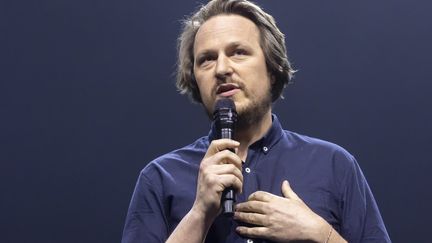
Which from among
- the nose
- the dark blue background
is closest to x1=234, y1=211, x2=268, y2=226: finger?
the nose

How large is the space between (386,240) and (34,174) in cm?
138

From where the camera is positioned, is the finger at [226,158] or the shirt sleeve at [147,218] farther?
the shirt sleeve at [147,218]

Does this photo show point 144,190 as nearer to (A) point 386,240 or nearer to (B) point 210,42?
(B) point 210,42

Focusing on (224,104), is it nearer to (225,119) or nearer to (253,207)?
(225,119)

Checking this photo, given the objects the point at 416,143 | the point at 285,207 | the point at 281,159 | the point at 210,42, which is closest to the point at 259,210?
the point at 285,207

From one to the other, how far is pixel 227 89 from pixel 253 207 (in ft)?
1.12

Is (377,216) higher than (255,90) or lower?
lower

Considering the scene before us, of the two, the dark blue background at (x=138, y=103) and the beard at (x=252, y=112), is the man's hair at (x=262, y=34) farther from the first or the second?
the dark blue background at (x=138, y=103)

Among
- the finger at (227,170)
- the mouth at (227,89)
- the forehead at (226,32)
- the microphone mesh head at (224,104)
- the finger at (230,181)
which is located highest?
the forehead at (226,32)

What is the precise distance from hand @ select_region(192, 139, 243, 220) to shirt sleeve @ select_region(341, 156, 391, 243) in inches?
14.1

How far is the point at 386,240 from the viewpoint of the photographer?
1.45m

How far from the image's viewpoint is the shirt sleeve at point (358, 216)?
56.6 inches

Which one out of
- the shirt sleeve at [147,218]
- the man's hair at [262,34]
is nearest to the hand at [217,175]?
the shirt sleeve at [147,218]

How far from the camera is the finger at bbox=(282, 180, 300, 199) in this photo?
4.55 feet
